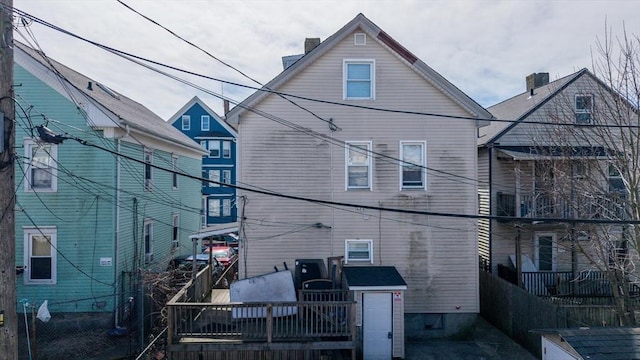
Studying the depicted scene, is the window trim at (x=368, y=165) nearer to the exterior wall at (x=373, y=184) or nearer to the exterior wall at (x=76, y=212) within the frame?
the exterior wall at (x=373, y=184)

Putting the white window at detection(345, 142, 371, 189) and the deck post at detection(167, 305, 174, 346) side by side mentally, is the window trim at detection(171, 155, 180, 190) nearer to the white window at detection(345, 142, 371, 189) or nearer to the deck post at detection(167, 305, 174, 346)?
the white window at detection(345, 142, 371, 189)

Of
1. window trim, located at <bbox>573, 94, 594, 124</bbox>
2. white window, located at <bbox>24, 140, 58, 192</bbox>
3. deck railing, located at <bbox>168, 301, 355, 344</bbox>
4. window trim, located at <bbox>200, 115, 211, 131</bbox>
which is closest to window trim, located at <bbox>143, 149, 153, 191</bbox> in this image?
white window, located at <bbox>24, 140, 58, 192</bbox>

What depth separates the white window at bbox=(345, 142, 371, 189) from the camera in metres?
12.8

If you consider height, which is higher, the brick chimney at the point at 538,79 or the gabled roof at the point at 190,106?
the gabled roof at the point at 190,106

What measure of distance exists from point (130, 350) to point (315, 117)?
8.70 m

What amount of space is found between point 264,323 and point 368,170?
5638 mm

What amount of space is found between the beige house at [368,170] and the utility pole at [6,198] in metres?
7.29

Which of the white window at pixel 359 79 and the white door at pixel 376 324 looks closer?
the white door at pixel 376 324

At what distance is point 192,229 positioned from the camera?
76.5 feet

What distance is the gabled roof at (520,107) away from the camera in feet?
51.4

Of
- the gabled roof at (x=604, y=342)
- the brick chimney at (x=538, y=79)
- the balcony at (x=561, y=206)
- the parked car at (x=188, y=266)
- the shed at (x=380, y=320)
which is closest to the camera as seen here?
the gabled roof at (x=604, y=342)

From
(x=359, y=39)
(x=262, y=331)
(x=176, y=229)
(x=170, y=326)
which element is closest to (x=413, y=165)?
(x=359, y=39)

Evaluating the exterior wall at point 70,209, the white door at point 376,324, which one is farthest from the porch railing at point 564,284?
the exterior wall at point 70,209

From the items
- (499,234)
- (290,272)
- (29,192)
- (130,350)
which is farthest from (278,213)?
(499,234)
